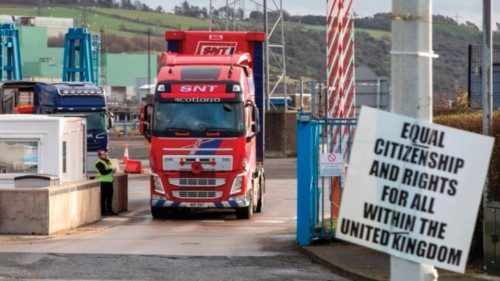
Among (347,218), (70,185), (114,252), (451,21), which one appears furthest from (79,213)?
(451,21)

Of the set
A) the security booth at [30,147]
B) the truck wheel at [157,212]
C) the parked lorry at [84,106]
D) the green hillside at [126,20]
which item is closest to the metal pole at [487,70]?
the truck wheel at [157,212]

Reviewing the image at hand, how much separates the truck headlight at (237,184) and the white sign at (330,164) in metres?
8.35

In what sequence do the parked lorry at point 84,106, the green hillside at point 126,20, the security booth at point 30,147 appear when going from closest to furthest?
the security booth at point 30,147 → the parked lorry at point 84,106 → the green hillside at point 126,20

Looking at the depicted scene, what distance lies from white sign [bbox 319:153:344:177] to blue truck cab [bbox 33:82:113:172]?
21.1m

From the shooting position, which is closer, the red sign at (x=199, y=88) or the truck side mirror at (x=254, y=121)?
the red sign at (x=199, y=88)

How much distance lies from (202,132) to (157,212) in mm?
2580

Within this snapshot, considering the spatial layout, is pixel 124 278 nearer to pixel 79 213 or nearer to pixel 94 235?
pixel 94 235

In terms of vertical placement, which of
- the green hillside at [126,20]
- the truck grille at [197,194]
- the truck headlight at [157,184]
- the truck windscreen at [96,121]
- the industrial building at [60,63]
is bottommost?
the truck grille at [197,194]

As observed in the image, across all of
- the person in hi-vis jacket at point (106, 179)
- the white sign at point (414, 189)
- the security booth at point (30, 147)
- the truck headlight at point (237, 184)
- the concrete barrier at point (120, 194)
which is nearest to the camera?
the white sign at point (414, 189)

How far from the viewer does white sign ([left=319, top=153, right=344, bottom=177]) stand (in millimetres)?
21734

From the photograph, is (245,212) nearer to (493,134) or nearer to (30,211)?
(30,211)

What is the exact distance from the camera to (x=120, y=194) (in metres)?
33.1

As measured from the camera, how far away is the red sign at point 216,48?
3234 centimetres

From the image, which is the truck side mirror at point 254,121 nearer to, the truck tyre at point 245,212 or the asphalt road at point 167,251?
the truck tyre at point 245,212
